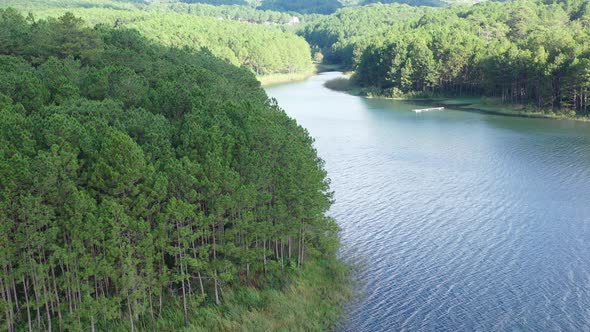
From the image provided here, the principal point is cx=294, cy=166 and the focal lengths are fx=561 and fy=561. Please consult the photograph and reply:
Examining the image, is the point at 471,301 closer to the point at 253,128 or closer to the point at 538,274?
the point at 538,274

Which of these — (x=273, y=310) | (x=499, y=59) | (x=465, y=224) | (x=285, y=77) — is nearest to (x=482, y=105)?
(x=499, y=59)

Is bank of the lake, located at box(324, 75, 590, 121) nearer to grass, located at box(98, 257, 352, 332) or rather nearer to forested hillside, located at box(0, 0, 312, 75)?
forested hillside, located at box(0, 0, 312, 75)

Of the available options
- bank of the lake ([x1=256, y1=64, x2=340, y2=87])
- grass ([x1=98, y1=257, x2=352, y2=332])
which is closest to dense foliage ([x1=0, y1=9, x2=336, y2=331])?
grass ([x1=98, y1=257, x2=352, y2=332])

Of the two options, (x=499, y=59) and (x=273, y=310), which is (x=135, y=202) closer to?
(x=273, y=310)

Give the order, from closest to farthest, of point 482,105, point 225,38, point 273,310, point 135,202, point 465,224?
point 135,202 < point 273,310 < point 465,224 < point 482,105 < point 225,38

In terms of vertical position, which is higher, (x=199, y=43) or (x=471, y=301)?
(x=199, y=43)

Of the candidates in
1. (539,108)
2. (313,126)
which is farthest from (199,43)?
(539,108)
